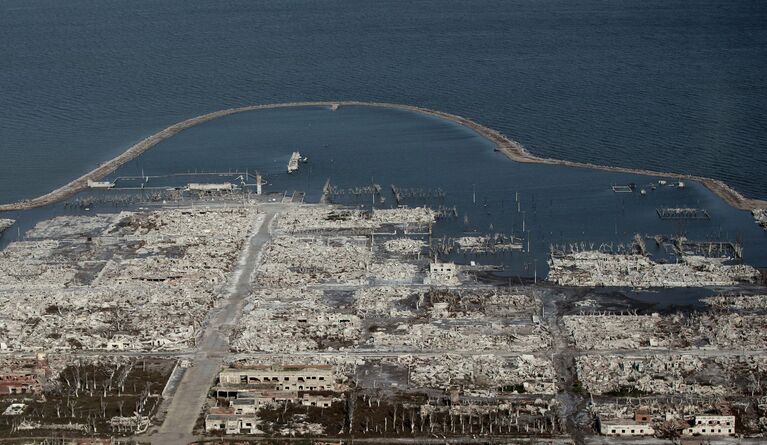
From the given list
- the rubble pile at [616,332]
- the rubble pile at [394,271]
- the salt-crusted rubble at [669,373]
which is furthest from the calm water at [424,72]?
the salt-crusted rubble at [669,373]

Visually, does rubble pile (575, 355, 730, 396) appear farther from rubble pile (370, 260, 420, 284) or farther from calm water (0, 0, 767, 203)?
calm water (0, 0, 767, 203)

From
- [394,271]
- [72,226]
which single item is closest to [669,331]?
[394,271]

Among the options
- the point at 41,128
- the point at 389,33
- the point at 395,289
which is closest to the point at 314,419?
the point at 395,289

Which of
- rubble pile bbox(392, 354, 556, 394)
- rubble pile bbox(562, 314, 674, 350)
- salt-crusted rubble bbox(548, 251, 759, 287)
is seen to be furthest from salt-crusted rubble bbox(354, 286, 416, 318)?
salt-crusted rubble bbox(548, 251, 759, 287)

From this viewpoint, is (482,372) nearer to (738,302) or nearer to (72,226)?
(738,302)

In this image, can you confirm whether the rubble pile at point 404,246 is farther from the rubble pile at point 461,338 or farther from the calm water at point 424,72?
the calm water at point 424,72

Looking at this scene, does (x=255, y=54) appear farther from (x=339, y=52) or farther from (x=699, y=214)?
(x=699, y=214)
